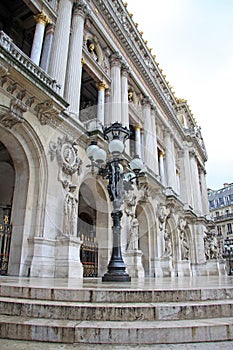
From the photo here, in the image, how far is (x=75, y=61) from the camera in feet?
42.4

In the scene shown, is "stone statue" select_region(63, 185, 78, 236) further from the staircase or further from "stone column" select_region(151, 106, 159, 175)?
"stone column" select_region(151, 106, 159, 175)

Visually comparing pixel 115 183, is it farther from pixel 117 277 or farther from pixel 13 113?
pixel 13 113

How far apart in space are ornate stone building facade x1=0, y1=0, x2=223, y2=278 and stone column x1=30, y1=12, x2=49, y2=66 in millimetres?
49

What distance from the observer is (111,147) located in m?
7.13

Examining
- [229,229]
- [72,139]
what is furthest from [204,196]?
[72,139]

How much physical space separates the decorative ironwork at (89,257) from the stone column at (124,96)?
7424 millimetres

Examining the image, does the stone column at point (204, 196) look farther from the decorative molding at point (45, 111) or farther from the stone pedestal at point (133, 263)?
the decorative molding at point (45, 111)

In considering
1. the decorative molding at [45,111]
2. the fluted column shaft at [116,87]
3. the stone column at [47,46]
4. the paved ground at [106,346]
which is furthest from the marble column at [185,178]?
the paved ground at [106,346]

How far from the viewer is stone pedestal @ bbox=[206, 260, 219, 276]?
25594 millimetres

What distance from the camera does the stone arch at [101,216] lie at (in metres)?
12.8

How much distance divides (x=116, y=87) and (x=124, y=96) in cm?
101

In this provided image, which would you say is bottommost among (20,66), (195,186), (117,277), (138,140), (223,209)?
(117,277)

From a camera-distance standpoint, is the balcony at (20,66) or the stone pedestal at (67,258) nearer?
the balcony at (20,66)

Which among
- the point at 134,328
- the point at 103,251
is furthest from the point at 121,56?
the point at 134,328
